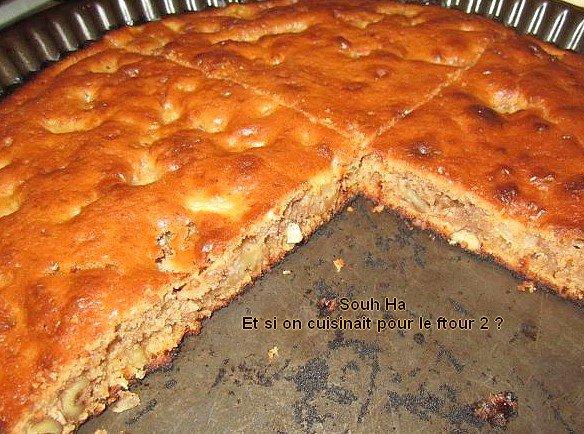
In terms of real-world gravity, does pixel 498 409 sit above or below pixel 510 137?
below

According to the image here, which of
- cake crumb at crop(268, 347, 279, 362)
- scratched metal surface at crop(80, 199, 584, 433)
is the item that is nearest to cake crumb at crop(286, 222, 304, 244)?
scratched metal surface at crop(80, 199, 584, 433)

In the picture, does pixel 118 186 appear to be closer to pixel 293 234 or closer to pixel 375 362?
pixel 293 234

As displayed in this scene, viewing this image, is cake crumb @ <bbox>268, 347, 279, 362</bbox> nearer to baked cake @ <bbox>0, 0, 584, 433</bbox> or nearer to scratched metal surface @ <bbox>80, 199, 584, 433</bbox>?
scratched metal surface @ <bbox>80, 199, 584, 433</bbox>

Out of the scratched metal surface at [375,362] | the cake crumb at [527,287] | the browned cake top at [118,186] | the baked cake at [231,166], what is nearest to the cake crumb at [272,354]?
the scratched metal surface at [375,362]

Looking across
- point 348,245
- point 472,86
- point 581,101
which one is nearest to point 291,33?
point 472,86

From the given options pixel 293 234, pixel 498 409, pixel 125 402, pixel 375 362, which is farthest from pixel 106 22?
pixel 498 409

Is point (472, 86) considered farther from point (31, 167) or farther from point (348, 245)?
point (31, 167)
